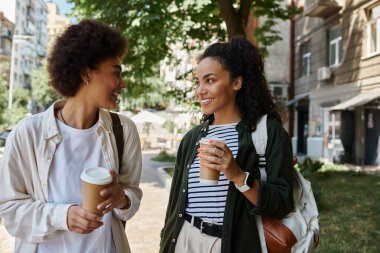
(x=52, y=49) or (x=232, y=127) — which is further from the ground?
(x=52, y=49)

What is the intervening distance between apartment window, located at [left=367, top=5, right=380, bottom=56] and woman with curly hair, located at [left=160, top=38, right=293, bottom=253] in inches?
525

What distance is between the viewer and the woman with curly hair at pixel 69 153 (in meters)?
1.88

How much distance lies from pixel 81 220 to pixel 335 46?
692 inches

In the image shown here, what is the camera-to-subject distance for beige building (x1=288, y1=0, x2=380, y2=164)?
1466 cm

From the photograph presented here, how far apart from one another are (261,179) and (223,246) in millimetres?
378

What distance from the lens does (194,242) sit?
226cm

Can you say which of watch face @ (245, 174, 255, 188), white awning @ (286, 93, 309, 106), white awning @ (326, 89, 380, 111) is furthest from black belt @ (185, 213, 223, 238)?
white awning @ (286, 93, 309, 106)

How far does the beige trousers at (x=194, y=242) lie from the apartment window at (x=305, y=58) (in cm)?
1906

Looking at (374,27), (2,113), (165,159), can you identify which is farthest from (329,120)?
(2,113)

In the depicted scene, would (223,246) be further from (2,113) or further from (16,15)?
(16,15)

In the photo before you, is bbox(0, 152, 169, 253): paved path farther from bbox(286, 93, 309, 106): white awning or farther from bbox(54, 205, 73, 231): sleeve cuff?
bbox(286, 93, 309, 106): white awning

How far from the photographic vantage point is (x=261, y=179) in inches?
84.4

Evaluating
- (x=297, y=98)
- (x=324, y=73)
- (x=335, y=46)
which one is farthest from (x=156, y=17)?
(x=297, y=98)

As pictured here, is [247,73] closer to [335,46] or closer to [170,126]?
[335,46]
